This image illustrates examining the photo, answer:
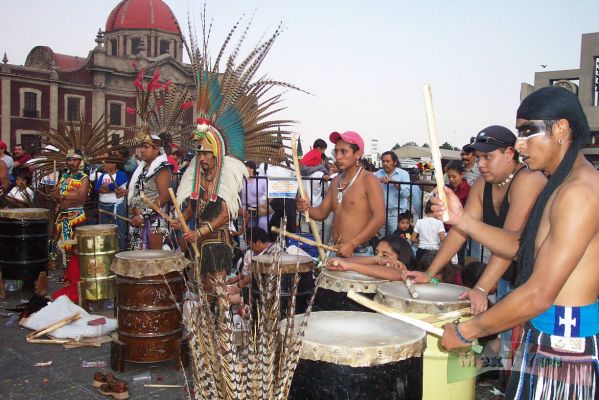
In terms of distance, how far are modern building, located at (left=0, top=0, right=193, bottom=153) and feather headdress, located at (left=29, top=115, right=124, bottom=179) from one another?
969 inches

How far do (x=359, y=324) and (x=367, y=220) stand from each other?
244 cm

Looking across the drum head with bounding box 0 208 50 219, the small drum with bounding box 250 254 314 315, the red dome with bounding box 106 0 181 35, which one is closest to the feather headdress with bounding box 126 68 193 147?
the drum head with bounding box 0 208 50 219

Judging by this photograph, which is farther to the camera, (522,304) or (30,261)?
(30,261)

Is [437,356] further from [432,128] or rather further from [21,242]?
[21,242]

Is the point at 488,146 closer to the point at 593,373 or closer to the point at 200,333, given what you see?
the point at 593,373

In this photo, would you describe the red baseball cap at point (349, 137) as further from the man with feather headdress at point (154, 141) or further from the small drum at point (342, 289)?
the man with feather headdress at point (154, 141)

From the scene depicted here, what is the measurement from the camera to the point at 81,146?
7684 mm

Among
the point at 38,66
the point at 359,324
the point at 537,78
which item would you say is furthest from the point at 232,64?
the point at 38,66

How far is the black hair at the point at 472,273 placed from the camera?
15.5ft

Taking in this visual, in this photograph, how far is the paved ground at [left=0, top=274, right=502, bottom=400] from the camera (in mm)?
4031

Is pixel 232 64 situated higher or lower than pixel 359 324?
higher

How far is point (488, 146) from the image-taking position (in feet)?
11.2

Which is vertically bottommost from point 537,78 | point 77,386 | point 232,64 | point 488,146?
point 77,386

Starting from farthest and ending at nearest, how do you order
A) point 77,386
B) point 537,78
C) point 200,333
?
point 537,78
point 77,386
point 200,333
